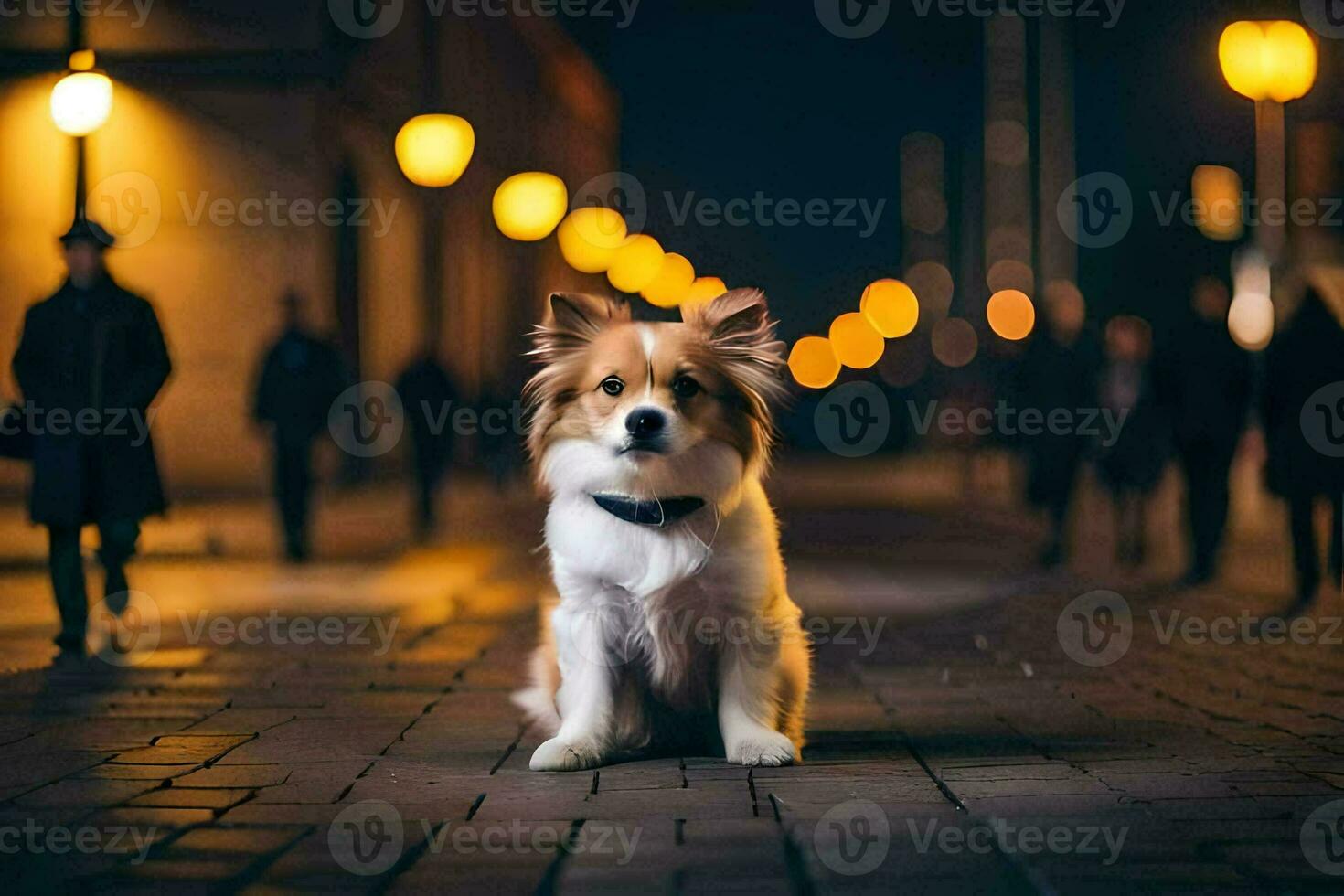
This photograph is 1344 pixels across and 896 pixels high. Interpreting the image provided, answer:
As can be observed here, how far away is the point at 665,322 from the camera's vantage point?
5.79m

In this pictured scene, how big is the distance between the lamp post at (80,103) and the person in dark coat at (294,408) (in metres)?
2.92

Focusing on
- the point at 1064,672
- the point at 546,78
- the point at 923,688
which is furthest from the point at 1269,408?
the point at 546,78

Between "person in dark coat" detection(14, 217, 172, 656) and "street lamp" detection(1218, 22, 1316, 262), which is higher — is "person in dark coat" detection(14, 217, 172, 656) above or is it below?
below

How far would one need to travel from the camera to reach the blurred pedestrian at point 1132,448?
13883 millimetres

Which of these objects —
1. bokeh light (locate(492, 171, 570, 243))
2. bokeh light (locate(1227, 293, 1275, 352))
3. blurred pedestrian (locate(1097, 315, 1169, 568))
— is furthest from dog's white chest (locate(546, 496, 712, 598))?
bokeh light (locate(492, 171, 570, 243))

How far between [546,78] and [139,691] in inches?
1699

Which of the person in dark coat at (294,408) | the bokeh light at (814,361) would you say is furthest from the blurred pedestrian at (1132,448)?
the bokeh light at (814,361)

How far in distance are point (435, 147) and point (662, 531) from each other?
14.0 meters

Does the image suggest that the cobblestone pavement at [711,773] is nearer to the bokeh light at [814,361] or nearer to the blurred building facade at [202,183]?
the blurred building facade at [202,183]

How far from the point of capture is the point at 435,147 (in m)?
19.1

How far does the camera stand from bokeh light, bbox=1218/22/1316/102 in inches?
661

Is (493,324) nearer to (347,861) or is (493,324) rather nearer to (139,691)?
(139,691)

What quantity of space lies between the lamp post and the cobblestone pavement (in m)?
3.80

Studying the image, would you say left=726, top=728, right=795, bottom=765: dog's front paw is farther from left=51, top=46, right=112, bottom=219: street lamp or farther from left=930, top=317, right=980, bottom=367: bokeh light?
left=930, top=317, right=980, bottom=367: bokeh light
